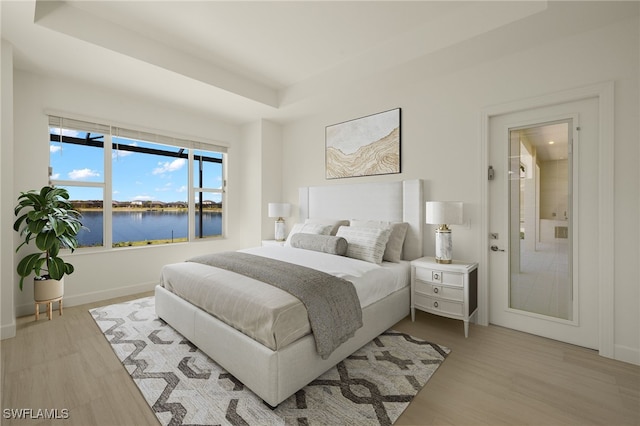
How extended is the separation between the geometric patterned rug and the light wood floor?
9 centimetres

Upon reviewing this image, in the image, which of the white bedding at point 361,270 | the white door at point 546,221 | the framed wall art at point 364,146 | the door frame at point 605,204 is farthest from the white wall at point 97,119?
the door frame at point 605,204

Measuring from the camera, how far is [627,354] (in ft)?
7.02

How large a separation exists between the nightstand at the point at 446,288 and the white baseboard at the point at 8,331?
377 centimetres

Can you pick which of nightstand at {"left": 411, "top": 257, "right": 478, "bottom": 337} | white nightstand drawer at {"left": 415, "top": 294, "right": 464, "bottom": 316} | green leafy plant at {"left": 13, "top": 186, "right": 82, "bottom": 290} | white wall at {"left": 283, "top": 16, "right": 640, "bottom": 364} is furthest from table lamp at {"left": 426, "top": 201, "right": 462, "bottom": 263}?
green leafy plant at {"left": 13, "top": 186, "right": 82, "bottom": 290}

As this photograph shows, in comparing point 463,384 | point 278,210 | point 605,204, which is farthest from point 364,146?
point 463,384

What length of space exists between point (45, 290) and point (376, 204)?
3779 millimetres

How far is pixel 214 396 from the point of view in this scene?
1.75 m

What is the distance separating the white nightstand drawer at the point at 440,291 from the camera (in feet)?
8.43

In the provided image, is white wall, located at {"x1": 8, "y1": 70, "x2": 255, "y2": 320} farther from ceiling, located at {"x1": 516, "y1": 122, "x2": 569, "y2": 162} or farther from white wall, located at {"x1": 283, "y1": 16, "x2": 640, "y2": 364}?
ceiling, located at {"x1": 516, "y1": 122, "x2": 569, "y2": 162}

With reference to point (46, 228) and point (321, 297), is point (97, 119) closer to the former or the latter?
point (46, 228)

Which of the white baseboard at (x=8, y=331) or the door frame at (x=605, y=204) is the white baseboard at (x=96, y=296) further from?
the door frame at (x=605, y=204)

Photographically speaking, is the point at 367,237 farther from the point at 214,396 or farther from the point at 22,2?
the point at 22,2

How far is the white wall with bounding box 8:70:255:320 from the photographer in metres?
2.99

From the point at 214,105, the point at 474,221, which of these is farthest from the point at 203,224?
the point at 474,221
